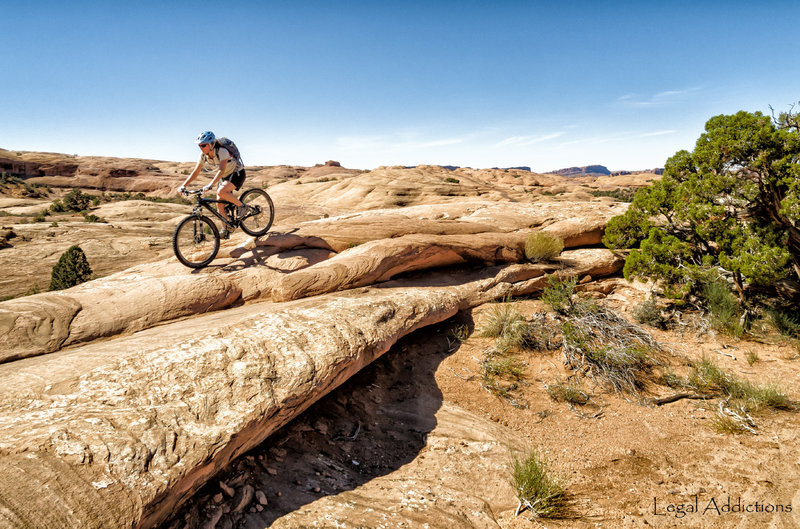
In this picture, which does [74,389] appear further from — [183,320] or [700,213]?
[700,213]

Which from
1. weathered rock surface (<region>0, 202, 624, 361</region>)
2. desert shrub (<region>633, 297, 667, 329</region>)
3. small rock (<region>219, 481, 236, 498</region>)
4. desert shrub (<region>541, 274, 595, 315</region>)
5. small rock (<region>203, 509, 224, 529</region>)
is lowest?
small rock (<region>203, 509, 224, 529</region>)

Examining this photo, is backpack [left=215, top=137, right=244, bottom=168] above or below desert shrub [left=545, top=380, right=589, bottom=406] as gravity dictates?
above

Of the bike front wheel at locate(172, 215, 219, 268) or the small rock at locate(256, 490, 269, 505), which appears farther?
the bike front wheel at locate(172, 215, 219, 268)

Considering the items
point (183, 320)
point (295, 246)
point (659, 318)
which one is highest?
point (295, 246)

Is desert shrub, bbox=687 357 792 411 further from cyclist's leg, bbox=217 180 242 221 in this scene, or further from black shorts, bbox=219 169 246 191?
black shorts, bbox=219 169 246 191

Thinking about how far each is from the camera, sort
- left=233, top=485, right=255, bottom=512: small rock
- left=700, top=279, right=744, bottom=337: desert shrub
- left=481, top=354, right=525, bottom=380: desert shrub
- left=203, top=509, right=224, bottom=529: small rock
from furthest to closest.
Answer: left=700, top=279, right=744, bottom=337: desert shrub, left=481, top=354, right=525, bottom=380: desert shrub, left=233, top=485, right=255, bottom=512: small rock, left=203, top=509, right=224, bottom=529: small rock

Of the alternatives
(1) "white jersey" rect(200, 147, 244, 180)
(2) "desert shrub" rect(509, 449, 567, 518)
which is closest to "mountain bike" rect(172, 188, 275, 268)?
(1) "white jersey" rect(200, 147, 244, 180)

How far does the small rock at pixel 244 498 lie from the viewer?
3.48 metres

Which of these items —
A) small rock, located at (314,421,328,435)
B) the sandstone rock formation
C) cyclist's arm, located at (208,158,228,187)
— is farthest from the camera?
cyclist's arm, located at (208,158,228,187)

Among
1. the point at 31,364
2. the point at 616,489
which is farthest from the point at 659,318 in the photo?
the point at 31,364

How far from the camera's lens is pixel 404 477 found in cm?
441

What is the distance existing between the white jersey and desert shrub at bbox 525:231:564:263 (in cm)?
753

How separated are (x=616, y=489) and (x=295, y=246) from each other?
7.62 m

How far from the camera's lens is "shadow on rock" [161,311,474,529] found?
11.4 ft
